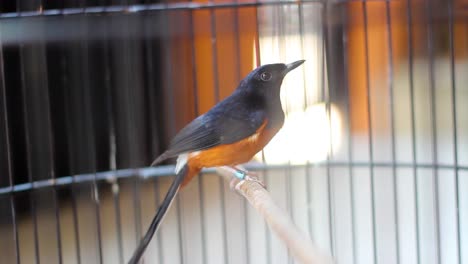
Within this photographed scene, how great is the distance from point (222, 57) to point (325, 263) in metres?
0.28

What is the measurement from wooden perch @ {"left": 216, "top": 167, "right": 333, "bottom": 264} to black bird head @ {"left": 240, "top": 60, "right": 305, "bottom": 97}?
0.11 metres

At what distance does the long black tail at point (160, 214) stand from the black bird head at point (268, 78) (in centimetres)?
12

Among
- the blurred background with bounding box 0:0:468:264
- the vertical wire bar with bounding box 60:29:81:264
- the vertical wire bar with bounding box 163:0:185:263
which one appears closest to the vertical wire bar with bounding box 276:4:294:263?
the blurred background with bounding box 0:0:468:264

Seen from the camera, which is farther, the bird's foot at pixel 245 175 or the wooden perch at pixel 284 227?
the bird's foot at pixel 245 175

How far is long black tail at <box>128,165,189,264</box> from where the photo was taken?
0.58m

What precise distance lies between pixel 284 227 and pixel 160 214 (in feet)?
0.50

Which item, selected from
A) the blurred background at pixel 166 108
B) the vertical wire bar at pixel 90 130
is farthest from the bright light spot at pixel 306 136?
the vertical wire bar at pixel 90 130

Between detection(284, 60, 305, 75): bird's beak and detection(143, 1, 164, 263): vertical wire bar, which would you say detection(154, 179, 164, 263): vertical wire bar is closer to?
detection(143, 1, 164, 263): vertical wire bar

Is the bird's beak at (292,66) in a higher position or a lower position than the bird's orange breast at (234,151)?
higher

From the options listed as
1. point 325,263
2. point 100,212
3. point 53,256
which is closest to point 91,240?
point 100,212

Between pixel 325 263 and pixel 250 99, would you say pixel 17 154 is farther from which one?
pixel 325 263

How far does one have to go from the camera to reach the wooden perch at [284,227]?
47 centimetres

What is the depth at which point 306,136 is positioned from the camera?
63 centimetres

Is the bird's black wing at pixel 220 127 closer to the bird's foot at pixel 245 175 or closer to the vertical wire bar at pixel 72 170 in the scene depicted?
the bird's foot at pixel 245 175
